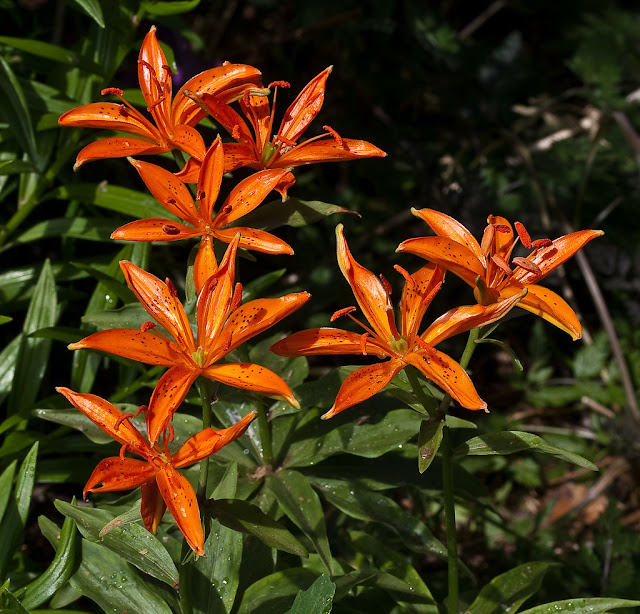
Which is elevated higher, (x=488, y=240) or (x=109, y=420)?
(x=488, y=240)

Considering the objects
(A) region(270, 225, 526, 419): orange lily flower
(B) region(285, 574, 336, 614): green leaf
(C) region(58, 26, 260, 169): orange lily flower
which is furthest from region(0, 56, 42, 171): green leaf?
(B) region(285, 574, 336, 614): green leaf

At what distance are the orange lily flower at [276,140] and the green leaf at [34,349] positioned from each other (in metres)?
0.64

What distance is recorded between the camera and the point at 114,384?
7.13ft

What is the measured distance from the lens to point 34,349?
1.86 m

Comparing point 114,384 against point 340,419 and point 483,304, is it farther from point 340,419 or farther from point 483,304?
point 483,304

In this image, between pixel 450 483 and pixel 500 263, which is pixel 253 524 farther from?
pixel 500 263

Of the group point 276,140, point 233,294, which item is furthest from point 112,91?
point 233,294

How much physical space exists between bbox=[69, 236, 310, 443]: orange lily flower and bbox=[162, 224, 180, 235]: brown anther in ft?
0.28

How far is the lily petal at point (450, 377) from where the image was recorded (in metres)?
1.18

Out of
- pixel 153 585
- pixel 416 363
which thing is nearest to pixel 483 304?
pixel 416 363

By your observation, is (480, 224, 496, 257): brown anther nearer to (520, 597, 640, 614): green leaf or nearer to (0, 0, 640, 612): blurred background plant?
(0, 0, 640, 612): blurred background plant

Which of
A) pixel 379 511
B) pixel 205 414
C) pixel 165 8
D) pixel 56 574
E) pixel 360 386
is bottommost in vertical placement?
pixel 56 574

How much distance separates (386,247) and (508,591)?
1.44 metres

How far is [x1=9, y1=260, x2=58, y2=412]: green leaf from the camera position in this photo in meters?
1.80
